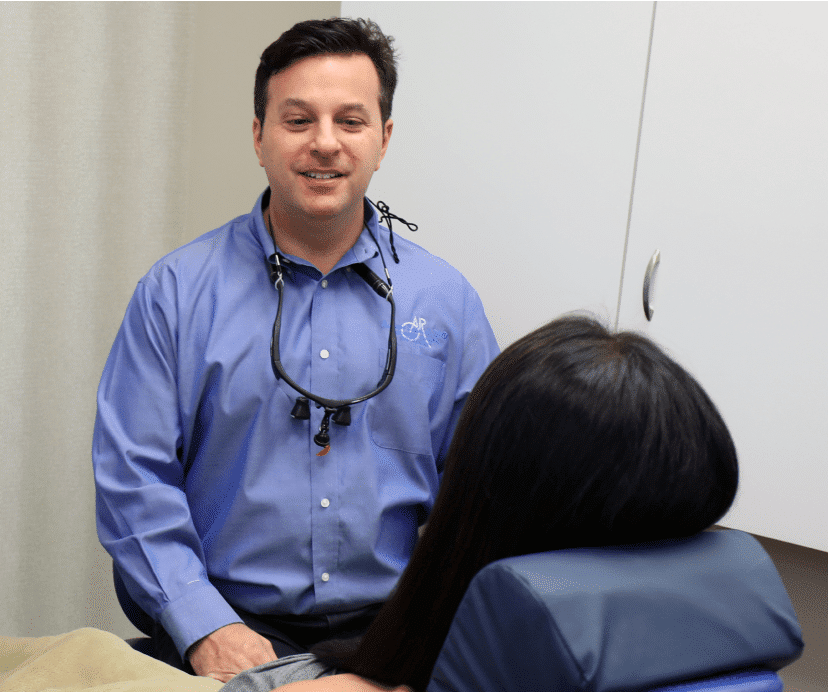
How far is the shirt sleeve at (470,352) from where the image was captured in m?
1.56

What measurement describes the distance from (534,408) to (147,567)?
2.88 ft

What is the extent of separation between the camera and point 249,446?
4.59 feet

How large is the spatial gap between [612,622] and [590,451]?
0.13m

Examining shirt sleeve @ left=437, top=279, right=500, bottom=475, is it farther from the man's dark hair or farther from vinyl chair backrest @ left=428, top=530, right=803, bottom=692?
vinyl chair backrest @ left=428, top=530, right=803, bottom=692

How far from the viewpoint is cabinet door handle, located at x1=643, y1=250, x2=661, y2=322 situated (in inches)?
62.9

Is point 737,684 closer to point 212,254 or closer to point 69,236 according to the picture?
point 212,254

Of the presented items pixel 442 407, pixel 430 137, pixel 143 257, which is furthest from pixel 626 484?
pixel 143 257

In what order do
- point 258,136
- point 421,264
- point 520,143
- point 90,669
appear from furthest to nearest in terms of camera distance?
1. point 520,143
2. point 421,264
3. point 258,136
4. point 90,669

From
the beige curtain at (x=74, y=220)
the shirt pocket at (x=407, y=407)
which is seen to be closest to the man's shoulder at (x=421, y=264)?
the shirt pocket at (x=407, y=407)

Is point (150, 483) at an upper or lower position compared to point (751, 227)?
lower

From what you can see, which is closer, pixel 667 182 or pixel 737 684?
pixel 737 684

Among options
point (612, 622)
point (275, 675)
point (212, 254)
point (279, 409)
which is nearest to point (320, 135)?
point (212, 254)

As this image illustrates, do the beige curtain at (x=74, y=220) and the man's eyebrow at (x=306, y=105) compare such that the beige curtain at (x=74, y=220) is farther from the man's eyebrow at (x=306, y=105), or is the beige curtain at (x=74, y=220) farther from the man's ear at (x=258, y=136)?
the man's eyebrow at (x=306, y=105)

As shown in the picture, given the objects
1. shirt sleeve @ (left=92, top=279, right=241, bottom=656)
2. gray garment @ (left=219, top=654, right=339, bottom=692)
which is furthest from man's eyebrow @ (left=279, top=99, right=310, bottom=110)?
gray garment @ (left=219, top=654, right=339, bottom=692)
